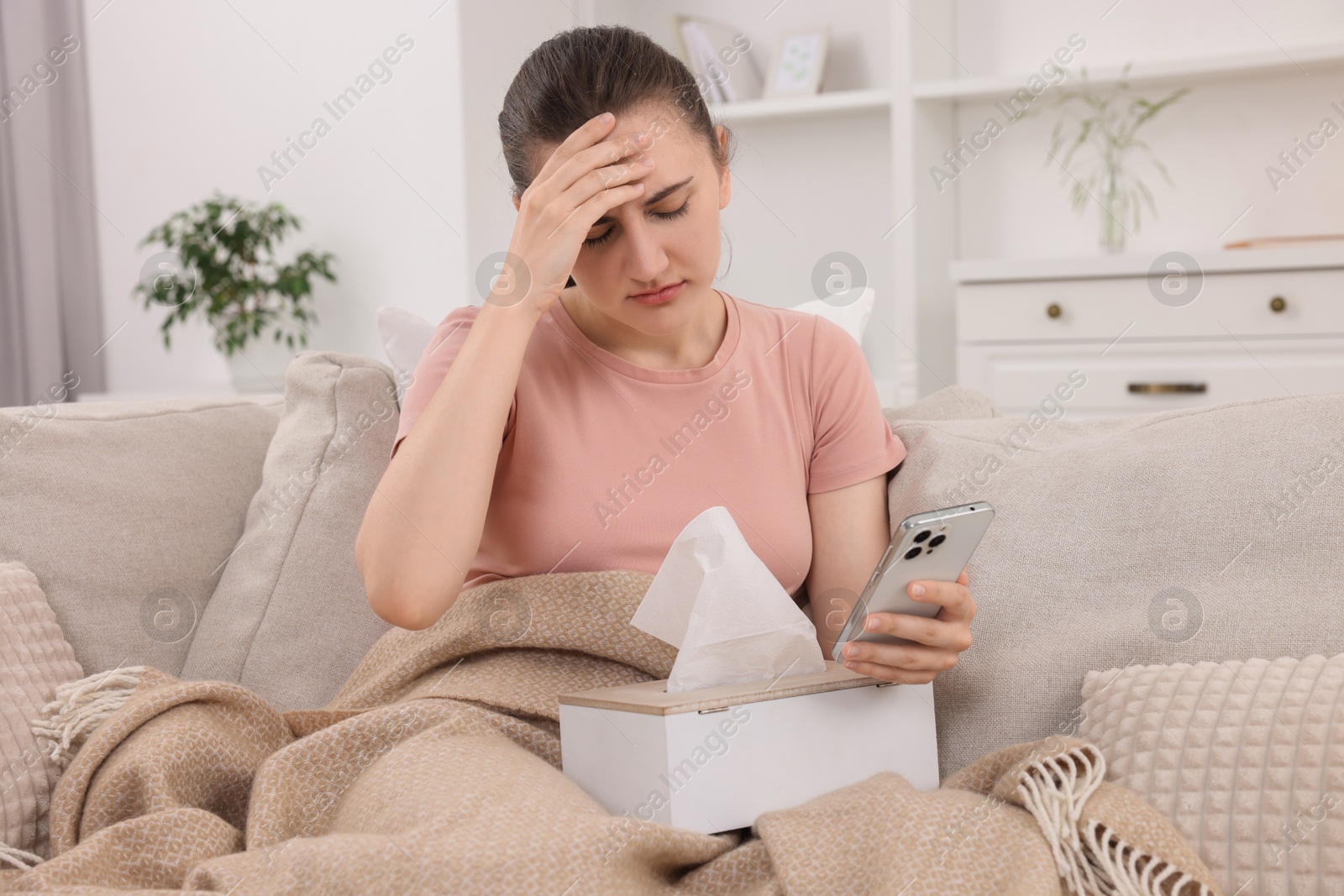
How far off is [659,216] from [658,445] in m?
0.21

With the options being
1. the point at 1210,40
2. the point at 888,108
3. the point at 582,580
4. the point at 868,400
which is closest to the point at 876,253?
the point at 888,108

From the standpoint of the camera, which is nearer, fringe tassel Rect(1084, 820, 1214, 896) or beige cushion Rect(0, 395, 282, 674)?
fringe tassel Rect(1084, 820, 1214, 896)

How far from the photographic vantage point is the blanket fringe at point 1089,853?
698mm

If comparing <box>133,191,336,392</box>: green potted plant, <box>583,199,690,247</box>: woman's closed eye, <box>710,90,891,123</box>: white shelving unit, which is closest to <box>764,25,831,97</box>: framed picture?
<box>710,90,891,123</box>: white shelving unit

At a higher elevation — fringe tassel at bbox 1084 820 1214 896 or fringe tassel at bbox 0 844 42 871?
fringe tassel at bbox 1084 820 1214 896

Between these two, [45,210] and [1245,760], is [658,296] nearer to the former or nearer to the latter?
[1245,760]

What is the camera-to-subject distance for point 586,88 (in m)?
1.06

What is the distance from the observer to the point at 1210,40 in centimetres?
271

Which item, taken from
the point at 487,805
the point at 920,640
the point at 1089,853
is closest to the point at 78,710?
the point at 487,805

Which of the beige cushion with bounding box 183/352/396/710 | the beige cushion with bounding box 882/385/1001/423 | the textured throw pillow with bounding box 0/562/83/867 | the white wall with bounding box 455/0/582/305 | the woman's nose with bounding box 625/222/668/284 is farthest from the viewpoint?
the white wall with bounding box 455/0/582/305

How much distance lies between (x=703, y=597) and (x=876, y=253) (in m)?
2.29

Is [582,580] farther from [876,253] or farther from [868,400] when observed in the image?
[876,253]

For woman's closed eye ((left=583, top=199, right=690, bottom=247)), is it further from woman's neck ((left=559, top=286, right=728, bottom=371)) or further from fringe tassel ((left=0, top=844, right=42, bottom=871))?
fringe tassel ((left=0, top=844, right=42, bottom=871))

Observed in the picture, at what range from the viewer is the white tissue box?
2.53ft
